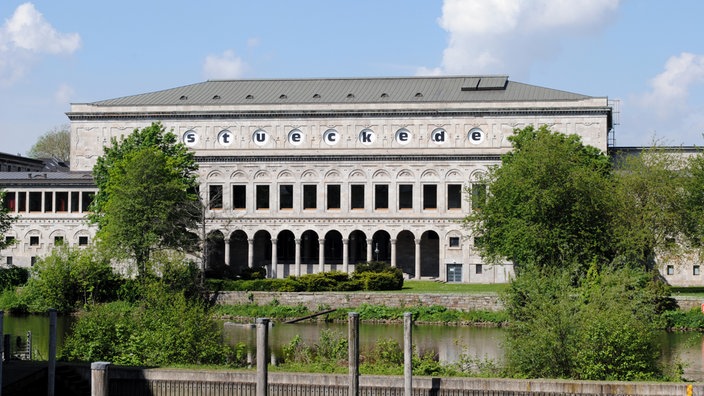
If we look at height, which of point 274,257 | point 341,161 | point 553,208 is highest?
point 341,161

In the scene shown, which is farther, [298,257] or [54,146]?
[54,146]

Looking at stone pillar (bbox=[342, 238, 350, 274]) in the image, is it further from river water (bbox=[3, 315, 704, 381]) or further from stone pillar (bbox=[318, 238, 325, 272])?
river water (bbox=[3, 315, 704, 381])

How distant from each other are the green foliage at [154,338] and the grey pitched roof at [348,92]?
62.7 metres

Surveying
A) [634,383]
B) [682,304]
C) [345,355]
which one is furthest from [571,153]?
[634,383]

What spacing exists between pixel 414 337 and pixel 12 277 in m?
35.8

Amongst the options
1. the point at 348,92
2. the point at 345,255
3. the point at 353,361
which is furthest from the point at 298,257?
the point at 353,361

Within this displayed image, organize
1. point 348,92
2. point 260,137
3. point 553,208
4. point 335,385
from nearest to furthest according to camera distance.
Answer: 1. point 335,385
2. point 553,208
3. point 260,137
4. point 348,92

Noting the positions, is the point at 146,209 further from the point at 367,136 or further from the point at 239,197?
the point at 367,136

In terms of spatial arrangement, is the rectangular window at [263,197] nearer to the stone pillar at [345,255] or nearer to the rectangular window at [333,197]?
the rectangular window at [333,197]

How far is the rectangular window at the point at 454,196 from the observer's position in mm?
101062

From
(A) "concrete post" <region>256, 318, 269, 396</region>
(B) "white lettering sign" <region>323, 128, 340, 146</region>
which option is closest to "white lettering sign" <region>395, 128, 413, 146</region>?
(B) "white lettering sign" <region>323, 128, 340, 146</region>

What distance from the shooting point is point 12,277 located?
82875mm

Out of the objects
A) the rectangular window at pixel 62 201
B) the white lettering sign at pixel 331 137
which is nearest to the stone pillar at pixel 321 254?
the white lettering sign at pixel 331 137

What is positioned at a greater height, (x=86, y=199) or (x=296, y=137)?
(x=296, y=137)
